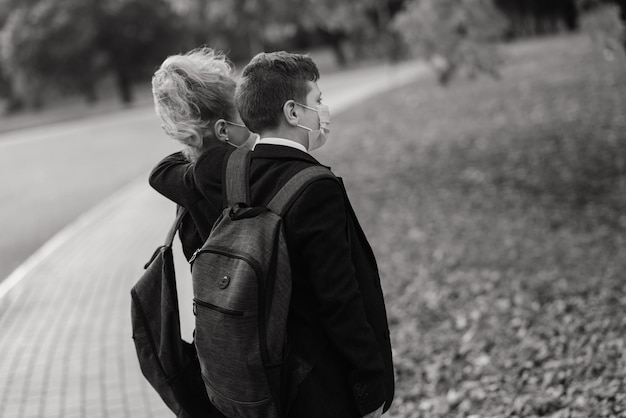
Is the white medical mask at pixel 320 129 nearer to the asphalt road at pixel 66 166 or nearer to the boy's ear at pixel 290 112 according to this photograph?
the boy's ear at pixel 290 112

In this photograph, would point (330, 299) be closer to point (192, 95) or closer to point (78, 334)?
point (192, 95)

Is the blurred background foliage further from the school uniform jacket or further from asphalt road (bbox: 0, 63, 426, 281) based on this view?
the school uniform jacket

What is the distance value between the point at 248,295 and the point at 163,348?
592 mm

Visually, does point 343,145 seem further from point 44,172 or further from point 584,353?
point 584,353

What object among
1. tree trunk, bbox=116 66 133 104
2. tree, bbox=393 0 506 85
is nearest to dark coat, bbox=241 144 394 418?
tree, bbox=393 0 506 85

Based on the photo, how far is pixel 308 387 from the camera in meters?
2.32

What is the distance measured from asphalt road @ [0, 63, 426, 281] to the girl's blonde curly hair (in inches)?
271

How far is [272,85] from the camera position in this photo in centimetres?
227

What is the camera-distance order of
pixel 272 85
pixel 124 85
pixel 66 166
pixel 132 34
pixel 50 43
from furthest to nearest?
pixel 132 34, pixel 124 85, pixel 50 43, pixel 66 166, pixel 272 85

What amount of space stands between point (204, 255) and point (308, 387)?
1.70ft

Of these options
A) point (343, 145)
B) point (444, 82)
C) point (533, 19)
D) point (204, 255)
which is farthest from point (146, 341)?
point (533, 19)

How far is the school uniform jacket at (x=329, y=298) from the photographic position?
218 cm

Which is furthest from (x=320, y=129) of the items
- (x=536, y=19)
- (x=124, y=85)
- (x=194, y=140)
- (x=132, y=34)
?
(x=536, y=19)

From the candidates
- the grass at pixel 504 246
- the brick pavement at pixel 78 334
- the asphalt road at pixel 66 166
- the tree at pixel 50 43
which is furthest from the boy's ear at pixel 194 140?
the tree at pixel 50 43
